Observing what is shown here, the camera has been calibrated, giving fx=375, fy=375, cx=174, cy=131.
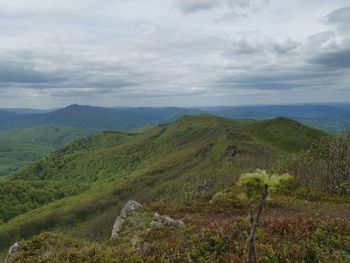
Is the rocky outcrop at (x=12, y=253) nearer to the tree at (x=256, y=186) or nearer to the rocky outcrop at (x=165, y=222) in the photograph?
the rocky outcrop at (x=165, y=222)

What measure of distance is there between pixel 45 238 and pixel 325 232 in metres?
14.3

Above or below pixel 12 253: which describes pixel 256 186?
above

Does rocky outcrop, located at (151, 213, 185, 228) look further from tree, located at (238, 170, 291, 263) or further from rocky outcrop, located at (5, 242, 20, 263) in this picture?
tree, located at (238, 170, 291, 263)

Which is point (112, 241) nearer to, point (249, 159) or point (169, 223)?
point (169, 223)

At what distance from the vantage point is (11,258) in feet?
61.5

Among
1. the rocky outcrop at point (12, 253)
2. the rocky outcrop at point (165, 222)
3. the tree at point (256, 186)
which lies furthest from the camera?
the rocky outcrop at point (165, 222)

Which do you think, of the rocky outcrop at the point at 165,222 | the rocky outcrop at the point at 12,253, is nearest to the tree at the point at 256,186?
the rocky outcrop at the point at 12,253

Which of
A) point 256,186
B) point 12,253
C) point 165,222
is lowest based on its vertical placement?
point 12,253

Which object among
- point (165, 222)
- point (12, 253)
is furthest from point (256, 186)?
point (165, 222)

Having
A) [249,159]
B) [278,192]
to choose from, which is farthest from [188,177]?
[278,192]

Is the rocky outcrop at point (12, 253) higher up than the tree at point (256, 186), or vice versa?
the tree at point (256, 186)

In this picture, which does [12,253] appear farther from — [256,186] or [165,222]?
[256,186]

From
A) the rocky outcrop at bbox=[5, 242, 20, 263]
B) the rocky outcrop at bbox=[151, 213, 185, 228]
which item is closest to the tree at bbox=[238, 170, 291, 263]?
the rocky outcrop at bbox=[5, 242, 20, 263]

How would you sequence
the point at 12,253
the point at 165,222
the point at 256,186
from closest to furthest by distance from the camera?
the point at 256,186, the point at 12,253, the point at 165,222
